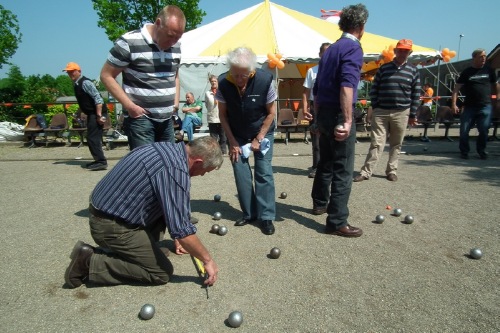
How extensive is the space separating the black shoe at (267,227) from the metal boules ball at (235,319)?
1645mm

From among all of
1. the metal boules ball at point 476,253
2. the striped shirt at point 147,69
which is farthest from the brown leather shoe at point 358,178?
the striped shirt at point 147,69

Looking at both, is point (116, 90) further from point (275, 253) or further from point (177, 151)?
point (275, 253)

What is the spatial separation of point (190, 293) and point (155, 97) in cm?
211

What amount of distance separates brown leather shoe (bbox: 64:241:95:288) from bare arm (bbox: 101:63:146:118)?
1.44 metres

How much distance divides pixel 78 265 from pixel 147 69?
80.6 inches

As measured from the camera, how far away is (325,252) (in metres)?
3.71

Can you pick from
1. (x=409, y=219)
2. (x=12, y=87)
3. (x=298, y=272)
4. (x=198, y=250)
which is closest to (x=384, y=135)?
(x=409, y=219)

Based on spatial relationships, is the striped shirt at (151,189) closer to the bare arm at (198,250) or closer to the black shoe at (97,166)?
the bare arm at (198,250)

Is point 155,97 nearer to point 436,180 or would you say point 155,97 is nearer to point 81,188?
point 81,188

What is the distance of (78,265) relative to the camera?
3.08 m

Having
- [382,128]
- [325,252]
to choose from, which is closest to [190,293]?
[325,252]

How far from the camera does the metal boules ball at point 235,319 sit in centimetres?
256

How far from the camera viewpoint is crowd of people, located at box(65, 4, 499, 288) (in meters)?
2.83

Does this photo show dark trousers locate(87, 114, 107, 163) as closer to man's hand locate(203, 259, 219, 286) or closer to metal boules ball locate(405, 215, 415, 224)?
man's hand locate(203, 259, 219, 286)
